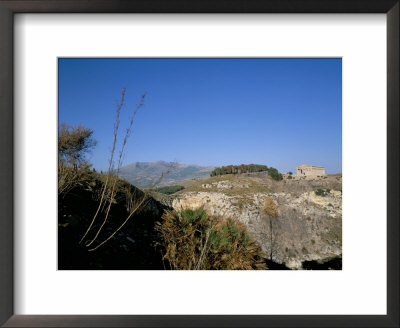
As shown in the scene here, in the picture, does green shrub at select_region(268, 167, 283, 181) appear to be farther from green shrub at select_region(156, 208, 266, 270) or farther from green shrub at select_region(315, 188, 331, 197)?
green shrub at select_region(156, 208, 266, 270)

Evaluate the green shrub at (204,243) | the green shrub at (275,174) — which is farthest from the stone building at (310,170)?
the green shrub at (204,243)

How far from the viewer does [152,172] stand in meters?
3.15

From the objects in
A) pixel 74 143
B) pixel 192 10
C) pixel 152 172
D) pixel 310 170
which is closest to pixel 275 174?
pixel 310 170

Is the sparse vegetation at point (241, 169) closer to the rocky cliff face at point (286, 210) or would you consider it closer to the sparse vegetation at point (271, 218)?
the rocky cliff face at point (286, 210)

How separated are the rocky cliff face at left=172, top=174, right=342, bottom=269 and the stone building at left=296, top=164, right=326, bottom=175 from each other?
0.22 m

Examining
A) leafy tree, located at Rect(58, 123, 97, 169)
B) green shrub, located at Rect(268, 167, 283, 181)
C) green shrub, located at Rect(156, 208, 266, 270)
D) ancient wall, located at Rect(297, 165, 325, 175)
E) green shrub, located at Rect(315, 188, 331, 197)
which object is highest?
leafy tree, located at Rect(58, 123, 97, 169)

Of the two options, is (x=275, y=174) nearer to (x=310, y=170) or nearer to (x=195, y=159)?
(x=310, y=170)

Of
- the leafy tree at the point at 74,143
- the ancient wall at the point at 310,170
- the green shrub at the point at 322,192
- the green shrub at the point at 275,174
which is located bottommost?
the green shrub at the point at 322,192

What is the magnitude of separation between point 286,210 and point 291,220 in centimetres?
17

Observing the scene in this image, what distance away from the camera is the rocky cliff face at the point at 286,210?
3861 millimetres

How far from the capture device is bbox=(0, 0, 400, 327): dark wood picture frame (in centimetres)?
182

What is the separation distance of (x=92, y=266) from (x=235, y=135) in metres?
2.35

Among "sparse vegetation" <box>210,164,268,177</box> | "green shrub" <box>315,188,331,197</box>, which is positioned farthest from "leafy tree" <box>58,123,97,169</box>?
"green shrub" <box>315,188,331,197</box>

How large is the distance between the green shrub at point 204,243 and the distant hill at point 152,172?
0.53 m
